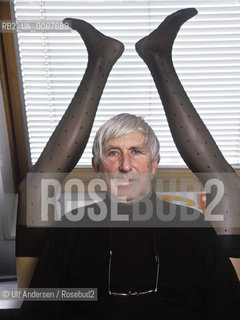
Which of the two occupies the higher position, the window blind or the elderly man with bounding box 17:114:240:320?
the window blind

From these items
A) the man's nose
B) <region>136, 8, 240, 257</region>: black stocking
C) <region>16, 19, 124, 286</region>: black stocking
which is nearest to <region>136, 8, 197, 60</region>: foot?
<region>136, 8, 240, 257</region>: black stocking

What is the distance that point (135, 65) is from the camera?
1.73m

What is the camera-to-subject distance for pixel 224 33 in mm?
1672

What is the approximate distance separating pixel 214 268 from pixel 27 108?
0.98m

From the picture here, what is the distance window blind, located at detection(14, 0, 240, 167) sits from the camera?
5.36ft

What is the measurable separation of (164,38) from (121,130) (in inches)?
13.9

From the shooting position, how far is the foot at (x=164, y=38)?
138 cm

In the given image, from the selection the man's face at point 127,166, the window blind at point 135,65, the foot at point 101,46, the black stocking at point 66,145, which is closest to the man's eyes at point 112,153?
the man's face at point 127,166

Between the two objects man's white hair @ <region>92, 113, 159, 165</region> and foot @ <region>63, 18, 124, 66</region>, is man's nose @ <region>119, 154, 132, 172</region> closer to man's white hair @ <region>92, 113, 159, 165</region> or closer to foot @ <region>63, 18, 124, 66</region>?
man's white hair @ <region>92, 113, 159, 165</region>

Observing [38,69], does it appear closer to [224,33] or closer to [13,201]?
[13,201]

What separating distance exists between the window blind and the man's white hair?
514mm

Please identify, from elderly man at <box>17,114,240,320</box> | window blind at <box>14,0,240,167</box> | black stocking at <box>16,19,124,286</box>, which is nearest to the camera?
elderly man at <box>17,114,240,320</box>

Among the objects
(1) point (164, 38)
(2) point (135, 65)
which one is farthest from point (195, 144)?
(2) point (135, 65)

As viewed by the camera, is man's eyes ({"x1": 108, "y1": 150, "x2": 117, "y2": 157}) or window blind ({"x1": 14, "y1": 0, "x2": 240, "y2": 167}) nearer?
man's eyes ({"x1": 108, "y1": 150, "x2": 117, "y2": 157})
